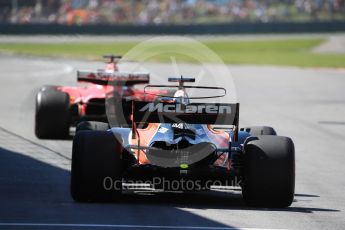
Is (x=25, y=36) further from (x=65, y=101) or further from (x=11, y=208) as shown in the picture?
(x=11, y=208)

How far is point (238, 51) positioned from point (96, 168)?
4936 cm

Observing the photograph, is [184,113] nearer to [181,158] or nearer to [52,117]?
[181,158]

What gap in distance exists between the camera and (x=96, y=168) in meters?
10.7

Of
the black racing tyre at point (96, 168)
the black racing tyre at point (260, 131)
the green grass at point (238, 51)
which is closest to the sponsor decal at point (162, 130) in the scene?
the black racing tyre at point (96, 168)

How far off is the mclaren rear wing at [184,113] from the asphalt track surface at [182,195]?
92 centimetres

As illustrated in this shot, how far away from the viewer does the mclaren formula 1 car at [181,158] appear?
35.4ft

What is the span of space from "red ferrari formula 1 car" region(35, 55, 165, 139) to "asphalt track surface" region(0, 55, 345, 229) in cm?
→ 46

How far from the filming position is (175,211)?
10.6 metres

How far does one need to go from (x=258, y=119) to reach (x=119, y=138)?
12.8m

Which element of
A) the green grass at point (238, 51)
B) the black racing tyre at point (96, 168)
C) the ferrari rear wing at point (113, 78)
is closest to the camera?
the black racing tyre at point (96, 168)

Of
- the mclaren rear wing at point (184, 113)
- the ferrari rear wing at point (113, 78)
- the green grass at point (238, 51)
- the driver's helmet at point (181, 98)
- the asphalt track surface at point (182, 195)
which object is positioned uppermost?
the driver's helmet at point (181, 98)

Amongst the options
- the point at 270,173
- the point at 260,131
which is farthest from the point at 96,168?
the point at 260,131

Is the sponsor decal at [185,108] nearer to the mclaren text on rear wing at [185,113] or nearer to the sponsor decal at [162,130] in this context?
the mclaren text on rear wing at [185,113]

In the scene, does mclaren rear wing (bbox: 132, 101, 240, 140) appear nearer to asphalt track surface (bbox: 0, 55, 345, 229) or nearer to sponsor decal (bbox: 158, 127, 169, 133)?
sponsor decal (bbox: 158, 127, 169, 133)
